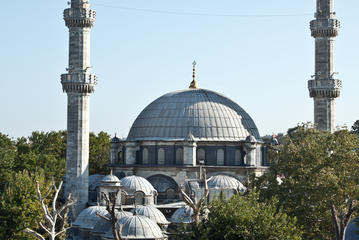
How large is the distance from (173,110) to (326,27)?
1406 centimetres

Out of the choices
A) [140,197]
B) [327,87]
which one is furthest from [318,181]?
[327,87]

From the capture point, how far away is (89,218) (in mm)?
47469

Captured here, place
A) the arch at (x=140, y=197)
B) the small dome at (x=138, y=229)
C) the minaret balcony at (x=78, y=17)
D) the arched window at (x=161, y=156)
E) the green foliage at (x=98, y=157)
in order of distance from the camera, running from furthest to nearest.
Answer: the green foliage at (x=98, y=157), the arched window at (x=161, y=156), the minaret balcony at (x=78, y=17), the arch at (x=140, y=197), the small dome at (x=138, y=229)

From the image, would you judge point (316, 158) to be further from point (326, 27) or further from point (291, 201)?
point (326, 27)

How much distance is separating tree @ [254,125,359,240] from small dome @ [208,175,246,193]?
39.1ft

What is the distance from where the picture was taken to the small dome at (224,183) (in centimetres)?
5125

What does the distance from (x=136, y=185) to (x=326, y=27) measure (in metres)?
19.1

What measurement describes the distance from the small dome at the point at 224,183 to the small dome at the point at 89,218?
8363mm

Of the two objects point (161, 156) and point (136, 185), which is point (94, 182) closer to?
point (161, 156)

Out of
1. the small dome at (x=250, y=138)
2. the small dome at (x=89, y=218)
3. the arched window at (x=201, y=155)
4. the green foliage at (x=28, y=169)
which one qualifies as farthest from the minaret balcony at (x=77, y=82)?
the small dome at (x=250, y=138)

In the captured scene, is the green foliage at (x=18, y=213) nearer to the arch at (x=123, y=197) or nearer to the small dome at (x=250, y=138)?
the arch at (x=123, y=197)

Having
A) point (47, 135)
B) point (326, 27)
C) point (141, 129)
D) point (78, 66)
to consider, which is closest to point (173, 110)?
point (141, 129)

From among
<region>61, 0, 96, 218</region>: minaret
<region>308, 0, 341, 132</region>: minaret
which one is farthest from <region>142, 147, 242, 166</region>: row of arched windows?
<region>308, 0, 341, 132</region>: minaret

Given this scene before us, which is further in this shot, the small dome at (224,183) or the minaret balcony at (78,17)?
the minaret balcony at (78,17)
